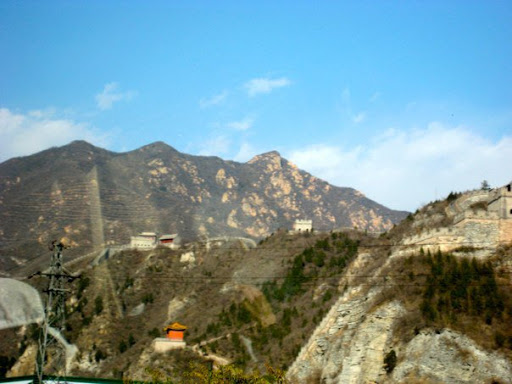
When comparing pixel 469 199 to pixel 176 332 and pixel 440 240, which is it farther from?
pixel 176 332

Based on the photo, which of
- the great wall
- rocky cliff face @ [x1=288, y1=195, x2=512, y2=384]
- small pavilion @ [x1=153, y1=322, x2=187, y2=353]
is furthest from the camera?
small pavilion @ [x1=153, y1=322, x2=187, y2=353]

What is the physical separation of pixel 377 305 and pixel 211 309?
148ft

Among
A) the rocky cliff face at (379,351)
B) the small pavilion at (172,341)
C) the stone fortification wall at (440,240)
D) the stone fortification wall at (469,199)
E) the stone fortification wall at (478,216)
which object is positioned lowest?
the small pavilion at (172,341)

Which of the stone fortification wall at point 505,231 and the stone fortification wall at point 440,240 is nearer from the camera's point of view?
the stone fortification wall at point 505,231

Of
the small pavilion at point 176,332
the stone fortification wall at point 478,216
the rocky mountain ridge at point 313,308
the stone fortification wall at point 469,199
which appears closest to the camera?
the rocky mountain ridge at point 313,308

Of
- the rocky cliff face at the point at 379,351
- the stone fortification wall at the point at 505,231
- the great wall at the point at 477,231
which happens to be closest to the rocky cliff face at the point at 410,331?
the rocky cliff face at the point at 379,351

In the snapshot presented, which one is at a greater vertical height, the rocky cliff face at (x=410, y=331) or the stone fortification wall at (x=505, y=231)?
the stone fortification wall at (x=505, y=231)

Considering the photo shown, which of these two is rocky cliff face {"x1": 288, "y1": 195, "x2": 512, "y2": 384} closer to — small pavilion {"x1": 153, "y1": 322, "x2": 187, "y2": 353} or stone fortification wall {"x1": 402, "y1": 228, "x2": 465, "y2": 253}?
stone fortification wall {"x1": 402, "y1": 228, "x2": 465, "y2": 253}

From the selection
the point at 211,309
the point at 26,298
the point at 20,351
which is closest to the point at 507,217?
the point at 211,309

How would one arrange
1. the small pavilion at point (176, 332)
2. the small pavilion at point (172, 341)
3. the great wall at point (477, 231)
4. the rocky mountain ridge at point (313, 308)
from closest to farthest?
the rocky mountain ridge at point (313, 308) → the great wall at point (477, 231) → the small pavilion at point (172, 341) → the small pavilion at point (176, 332)

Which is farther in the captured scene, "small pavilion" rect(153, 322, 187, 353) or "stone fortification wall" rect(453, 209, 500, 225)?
"small pavilion" rect(153, 322, 187, 353)

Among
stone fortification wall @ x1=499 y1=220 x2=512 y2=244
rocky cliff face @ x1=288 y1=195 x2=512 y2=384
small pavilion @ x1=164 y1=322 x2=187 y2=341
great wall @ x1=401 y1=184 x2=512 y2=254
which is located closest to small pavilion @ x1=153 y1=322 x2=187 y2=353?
small pavilion @ x1=164 y1=322 x2=187 y2=341

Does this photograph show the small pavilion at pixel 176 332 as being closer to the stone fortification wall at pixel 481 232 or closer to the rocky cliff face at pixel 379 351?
the rocky cliff face at pixel 379 351

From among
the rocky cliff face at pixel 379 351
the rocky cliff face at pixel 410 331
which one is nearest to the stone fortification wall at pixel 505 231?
the rocky cliff face at pixel 410 331
